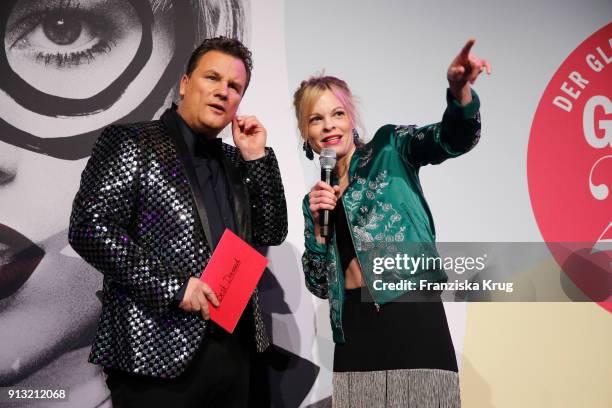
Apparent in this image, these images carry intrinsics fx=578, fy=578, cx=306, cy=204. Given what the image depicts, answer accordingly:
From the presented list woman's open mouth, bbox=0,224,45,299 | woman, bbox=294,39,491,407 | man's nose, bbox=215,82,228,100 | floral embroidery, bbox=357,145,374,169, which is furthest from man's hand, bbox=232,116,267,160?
woman's open mouth, bbox=0,224,45,299

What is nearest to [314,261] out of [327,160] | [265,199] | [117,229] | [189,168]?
[265,199]

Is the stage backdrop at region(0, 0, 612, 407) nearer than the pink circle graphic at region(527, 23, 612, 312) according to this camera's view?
Yes

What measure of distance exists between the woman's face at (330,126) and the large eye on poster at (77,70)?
2.46ft

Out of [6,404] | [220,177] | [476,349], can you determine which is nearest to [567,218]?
[476,349]

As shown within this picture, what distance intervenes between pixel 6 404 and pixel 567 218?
106 inches

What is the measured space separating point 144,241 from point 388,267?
2.67 feet

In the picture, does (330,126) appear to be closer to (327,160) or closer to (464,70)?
(327,160)

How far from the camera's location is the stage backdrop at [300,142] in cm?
252

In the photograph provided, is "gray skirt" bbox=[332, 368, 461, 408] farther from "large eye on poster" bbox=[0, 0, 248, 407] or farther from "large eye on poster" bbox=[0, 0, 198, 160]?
"large eye on poster" bbox=[0, 0, 198, 160]

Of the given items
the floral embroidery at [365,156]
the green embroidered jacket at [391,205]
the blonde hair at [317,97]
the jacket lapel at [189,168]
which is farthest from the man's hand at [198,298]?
the blonde hair at [317,97]

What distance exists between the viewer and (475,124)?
1.96 metres

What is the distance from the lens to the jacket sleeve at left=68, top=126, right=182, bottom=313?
1632mm

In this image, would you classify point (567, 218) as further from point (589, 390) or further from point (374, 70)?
point (374, 70)

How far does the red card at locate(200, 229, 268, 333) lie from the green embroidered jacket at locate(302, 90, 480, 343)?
425 millimetres
